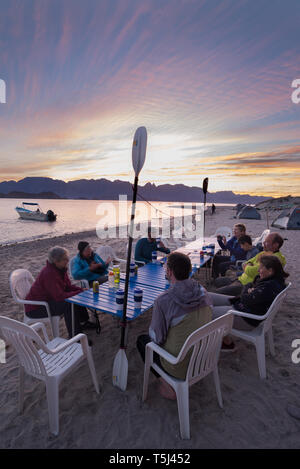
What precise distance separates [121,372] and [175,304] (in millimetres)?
1219

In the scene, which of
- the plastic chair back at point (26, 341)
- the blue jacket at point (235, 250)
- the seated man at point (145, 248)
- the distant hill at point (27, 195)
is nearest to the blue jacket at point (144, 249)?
the seated man at point (145, 248)

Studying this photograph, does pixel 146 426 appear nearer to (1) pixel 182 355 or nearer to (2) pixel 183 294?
(1) pixel 182 355

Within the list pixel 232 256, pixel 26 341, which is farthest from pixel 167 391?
pixel 232 256

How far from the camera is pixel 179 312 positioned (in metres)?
1.91

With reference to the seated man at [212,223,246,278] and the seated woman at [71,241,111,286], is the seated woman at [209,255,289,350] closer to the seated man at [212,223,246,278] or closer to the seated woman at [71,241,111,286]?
the seated woman at [71,241,111,286]

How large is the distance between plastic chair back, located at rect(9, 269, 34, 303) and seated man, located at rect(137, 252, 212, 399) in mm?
2263

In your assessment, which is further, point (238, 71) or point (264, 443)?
point (238, 71)

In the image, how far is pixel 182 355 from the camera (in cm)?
182

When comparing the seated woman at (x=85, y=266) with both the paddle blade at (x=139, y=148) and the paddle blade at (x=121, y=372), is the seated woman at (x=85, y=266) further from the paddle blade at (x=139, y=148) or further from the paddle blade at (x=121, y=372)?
the paddle blade at (x=139, y=148)

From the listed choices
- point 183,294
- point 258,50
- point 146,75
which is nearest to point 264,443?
point 183,294

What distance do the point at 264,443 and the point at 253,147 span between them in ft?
42.2

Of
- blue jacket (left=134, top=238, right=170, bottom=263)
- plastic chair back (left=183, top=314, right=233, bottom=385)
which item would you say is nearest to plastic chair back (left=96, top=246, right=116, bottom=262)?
blue jacket (left=134, top=238, right=170, bottom=263)

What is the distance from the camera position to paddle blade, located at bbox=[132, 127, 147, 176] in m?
2.10

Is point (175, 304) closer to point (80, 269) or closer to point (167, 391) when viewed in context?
point (167, 391)
